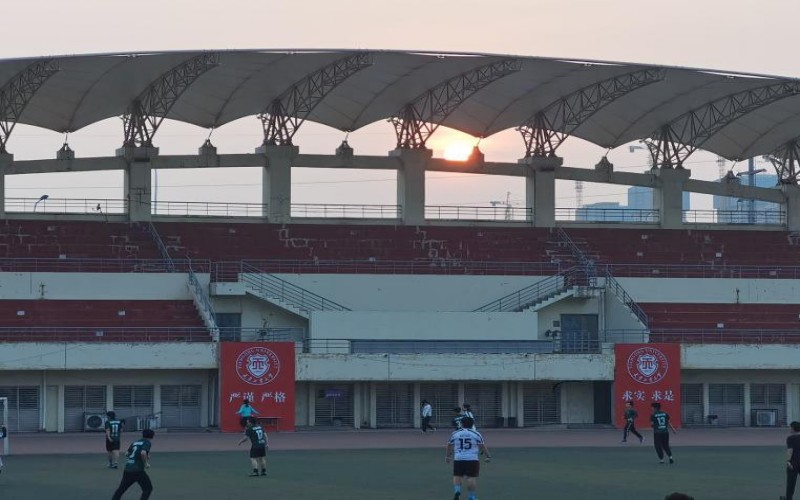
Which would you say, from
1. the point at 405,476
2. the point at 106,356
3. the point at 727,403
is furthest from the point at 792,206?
the point at 405,476

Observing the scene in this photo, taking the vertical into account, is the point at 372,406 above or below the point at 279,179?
below

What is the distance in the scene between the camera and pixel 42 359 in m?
47.4

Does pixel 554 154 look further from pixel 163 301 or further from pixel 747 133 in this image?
pixel 163 301

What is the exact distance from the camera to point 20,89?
53750 millimetres

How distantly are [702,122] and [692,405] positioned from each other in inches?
570

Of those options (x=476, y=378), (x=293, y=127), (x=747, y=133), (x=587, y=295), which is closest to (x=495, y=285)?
(x=587, y=295)

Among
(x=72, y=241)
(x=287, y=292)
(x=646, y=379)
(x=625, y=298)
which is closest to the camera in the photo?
(x=646, y=379)

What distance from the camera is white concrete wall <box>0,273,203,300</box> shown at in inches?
2047

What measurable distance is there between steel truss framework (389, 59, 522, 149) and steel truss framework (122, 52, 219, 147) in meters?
9.96

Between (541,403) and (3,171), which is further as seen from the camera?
(3,171)

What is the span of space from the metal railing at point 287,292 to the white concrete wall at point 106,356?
5.97 meters

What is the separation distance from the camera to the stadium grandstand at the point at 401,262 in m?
50.3

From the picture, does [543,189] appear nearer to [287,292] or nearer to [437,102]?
[437,102]

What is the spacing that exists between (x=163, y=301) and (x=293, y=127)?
10.9 metres
